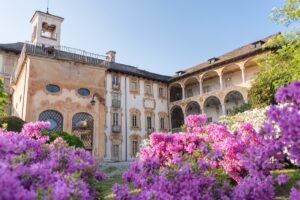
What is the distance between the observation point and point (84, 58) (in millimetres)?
25594

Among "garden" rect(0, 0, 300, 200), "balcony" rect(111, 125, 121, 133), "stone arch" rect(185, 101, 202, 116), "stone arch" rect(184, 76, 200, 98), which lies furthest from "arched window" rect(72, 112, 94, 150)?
"garden" rect(0, 0, 300, 200)

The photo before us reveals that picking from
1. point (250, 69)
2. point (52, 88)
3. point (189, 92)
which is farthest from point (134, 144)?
point (250, 69)

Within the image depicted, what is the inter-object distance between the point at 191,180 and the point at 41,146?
2114 mm

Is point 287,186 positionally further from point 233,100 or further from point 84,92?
point 233,100

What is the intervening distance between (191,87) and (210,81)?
2.85m

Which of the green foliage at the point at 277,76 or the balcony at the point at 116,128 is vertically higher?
the green foliage at the point at 277,76

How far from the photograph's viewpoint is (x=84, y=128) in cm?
2475

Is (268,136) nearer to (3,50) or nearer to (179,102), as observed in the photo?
(179,102)

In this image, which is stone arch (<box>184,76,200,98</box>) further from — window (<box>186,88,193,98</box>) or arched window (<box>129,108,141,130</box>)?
arched window (<box>129,108,141,130</box>)

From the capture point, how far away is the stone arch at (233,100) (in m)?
31.9

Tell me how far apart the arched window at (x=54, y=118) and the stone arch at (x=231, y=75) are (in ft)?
58.2

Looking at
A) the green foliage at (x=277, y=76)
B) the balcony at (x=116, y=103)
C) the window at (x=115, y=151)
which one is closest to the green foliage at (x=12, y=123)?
the window at (x=115, y=151)

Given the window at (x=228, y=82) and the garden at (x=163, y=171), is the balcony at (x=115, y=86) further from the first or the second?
the garden at (x=163, y=171)

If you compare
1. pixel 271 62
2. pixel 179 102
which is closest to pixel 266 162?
pixel 271 62
